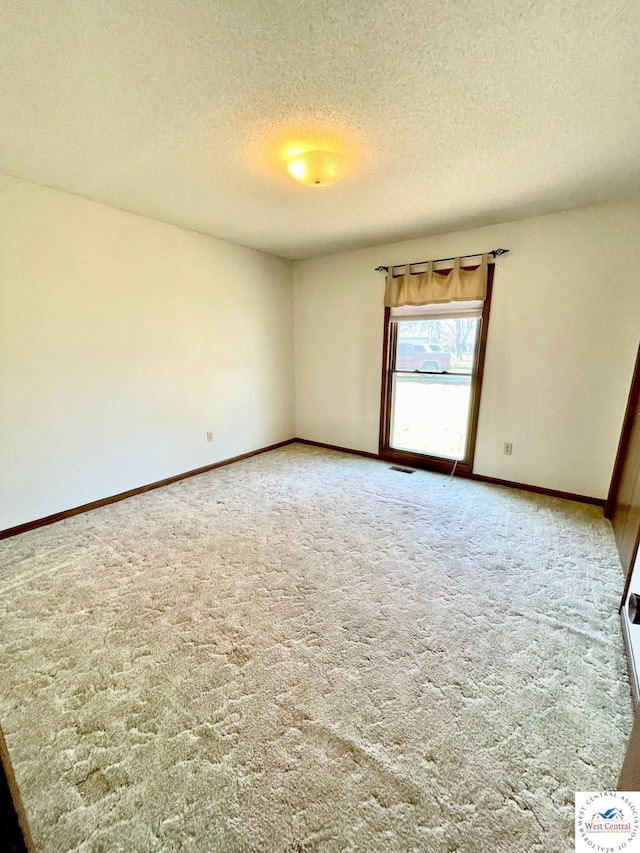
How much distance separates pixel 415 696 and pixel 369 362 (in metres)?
3.41

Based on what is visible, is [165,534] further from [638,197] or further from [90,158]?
[638,197]

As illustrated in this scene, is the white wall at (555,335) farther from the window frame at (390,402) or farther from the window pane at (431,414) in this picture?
the window pane at (431,414)

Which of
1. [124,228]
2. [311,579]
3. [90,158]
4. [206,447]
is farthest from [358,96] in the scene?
[206,447]

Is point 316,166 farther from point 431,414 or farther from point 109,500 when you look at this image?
point 109,500

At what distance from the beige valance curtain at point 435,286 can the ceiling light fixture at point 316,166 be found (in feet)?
5.79

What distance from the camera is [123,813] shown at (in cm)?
105

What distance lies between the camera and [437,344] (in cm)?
381

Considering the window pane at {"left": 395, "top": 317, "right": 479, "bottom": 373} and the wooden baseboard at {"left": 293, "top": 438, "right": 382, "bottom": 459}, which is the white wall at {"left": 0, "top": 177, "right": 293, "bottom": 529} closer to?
the wooden baseboard at {"left": 293, "top": 438, "right": 382, "bottom": 459}

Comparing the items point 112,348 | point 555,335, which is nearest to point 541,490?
point 555,335

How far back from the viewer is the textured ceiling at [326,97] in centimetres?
125

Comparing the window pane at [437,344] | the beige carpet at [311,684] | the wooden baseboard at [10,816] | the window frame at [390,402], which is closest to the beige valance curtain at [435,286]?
the window frame at [390,402]

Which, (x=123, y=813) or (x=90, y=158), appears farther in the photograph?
(x=90, y=158)

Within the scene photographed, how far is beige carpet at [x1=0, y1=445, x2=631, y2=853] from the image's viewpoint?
1048 mm

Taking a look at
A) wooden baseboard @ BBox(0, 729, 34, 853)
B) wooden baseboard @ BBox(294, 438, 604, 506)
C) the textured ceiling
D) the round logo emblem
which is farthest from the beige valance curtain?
wooden baseboard @ BBox(0, 729, 34, 853)
